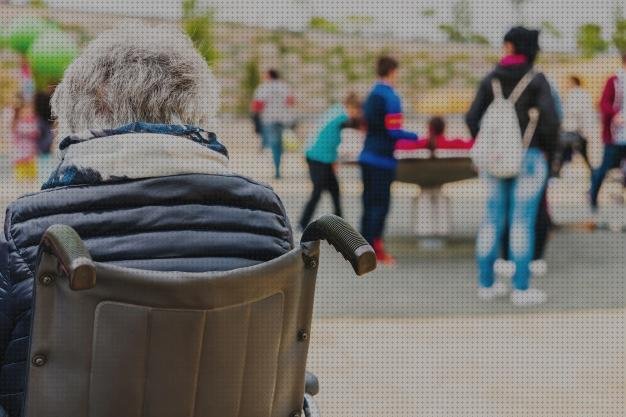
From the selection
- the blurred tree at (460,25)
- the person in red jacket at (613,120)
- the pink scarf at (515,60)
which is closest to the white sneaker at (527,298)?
the pink scarf at (515,60)

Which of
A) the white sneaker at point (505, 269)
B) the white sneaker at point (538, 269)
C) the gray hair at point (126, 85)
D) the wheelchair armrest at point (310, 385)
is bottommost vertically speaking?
the white sneaker at point (538, 269)

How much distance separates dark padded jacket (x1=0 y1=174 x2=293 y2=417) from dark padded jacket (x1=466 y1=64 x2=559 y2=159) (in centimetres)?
420

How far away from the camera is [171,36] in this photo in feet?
6.61

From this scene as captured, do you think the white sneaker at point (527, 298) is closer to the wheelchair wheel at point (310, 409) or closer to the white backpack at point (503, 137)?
the white backpack at point (503, 137)

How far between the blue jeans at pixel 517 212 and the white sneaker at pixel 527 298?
2.3 inches

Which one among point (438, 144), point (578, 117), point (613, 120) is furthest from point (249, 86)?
point (438, 144)

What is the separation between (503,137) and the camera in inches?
221

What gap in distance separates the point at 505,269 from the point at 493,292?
0.70 meters

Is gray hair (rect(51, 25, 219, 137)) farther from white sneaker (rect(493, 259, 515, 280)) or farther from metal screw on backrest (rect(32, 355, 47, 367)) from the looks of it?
white sneaker (rect(493, 259, 515, 280))

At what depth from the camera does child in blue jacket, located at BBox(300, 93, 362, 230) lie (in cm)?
792

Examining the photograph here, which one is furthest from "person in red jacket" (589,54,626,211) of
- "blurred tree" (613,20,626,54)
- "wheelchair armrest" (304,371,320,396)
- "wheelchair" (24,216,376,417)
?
"blurred tree" (613,20,626,54)

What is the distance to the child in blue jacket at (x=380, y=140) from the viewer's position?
6.99 metres

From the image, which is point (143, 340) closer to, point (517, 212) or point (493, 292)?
point (517, 212)

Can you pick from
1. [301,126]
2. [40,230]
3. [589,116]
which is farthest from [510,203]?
[301,126]
